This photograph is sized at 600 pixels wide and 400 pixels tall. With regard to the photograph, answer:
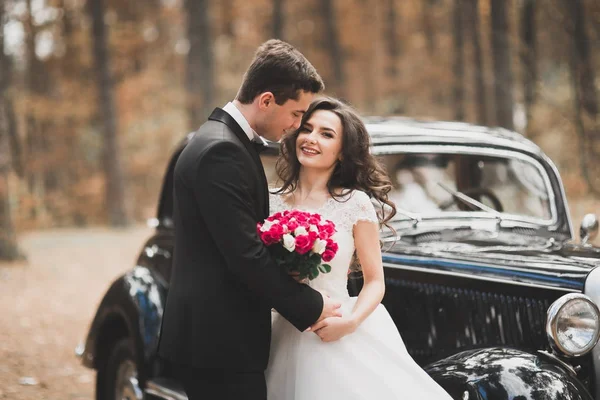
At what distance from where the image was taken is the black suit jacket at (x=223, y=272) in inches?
98.0

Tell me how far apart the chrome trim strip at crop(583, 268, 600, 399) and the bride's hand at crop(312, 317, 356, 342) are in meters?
1.13

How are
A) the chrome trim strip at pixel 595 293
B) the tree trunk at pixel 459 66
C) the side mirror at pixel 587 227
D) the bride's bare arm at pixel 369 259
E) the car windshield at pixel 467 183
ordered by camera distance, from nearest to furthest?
the bride's bare arm at pixel 369 259 → the chrome trim strip at pixel 595 293 → the car windshield at pixel 467 183 → the side mirror at pixel 587 227 → the tree trunk at pixel 459 66

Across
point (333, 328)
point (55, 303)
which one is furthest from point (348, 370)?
point (55, 303)

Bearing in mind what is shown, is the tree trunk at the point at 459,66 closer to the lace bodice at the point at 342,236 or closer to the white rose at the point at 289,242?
the lace bodice at the point at 342,236

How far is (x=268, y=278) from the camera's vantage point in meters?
2.50

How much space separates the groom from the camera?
2.50 m

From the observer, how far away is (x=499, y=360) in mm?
3016

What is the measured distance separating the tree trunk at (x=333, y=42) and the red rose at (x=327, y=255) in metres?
20.4

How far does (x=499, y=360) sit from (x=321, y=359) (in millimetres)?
785

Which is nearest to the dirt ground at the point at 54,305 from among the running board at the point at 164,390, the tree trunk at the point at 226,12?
the running board at the point at 164,390

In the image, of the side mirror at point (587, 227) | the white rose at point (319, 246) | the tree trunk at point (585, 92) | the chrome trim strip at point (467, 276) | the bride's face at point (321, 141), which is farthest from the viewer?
the tree trunk at point (585, 92)

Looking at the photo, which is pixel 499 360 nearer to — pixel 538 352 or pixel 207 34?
pixel 538 352

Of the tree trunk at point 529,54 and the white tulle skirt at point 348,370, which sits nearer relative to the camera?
the white tulle skirt at point 348,370

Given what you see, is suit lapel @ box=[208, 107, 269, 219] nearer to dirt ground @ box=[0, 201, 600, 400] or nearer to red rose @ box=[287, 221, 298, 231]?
red rose @ box=[287, 221, 298, 231]
